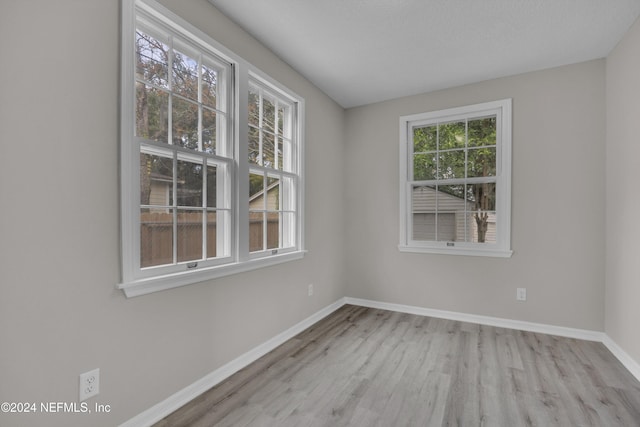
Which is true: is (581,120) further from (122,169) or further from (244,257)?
(122,169)

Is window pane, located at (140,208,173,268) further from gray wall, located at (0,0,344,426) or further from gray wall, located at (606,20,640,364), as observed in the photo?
gray wall, located at (606,20,640,364)

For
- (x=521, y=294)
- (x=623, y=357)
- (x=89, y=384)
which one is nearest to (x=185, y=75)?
(x=89, y=384)

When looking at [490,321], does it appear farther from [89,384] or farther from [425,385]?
[89,384]

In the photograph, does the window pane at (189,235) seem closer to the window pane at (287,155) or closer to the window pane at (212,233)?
the window pane at (212,233)

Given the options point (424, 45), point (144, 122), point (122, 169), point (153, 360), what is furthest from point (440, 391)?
point (424, 45)

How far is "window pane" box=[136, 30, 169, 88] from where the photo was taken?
1.81m

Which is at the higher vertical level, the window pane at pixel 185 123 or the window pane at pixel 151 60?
the window pane at pixel 151 60

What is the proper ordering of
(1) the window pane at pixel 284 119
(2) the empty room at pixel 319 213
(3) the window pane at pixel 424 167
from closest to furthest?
(2) the empty room at pixel 319 213
(1) the window pane at pixel 284 119
(3) the window pane at pixel 424 167

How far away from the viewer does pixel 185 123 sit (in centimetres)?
204

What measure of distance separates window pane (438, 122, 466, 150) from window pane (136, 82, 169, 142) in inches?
117

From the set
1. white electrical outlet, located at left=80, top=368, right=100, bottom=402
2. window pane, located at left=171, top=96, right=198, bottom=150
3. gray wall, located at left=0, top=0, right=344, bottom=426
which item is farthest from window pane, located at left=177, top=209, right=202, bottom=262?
white electrical outlet, located at left=80, top=368, right=100, bottom=402

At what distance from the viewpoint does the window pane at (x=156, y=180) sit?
5.89 feet

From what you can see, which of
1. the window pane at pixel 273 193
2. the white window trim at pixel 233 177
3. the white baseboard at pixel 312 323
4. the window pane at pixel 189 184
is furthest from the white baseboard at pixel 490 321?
the window pane at pixel 189 184

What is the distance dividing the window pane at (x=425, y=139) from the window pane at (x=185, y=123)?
2.67 metres
